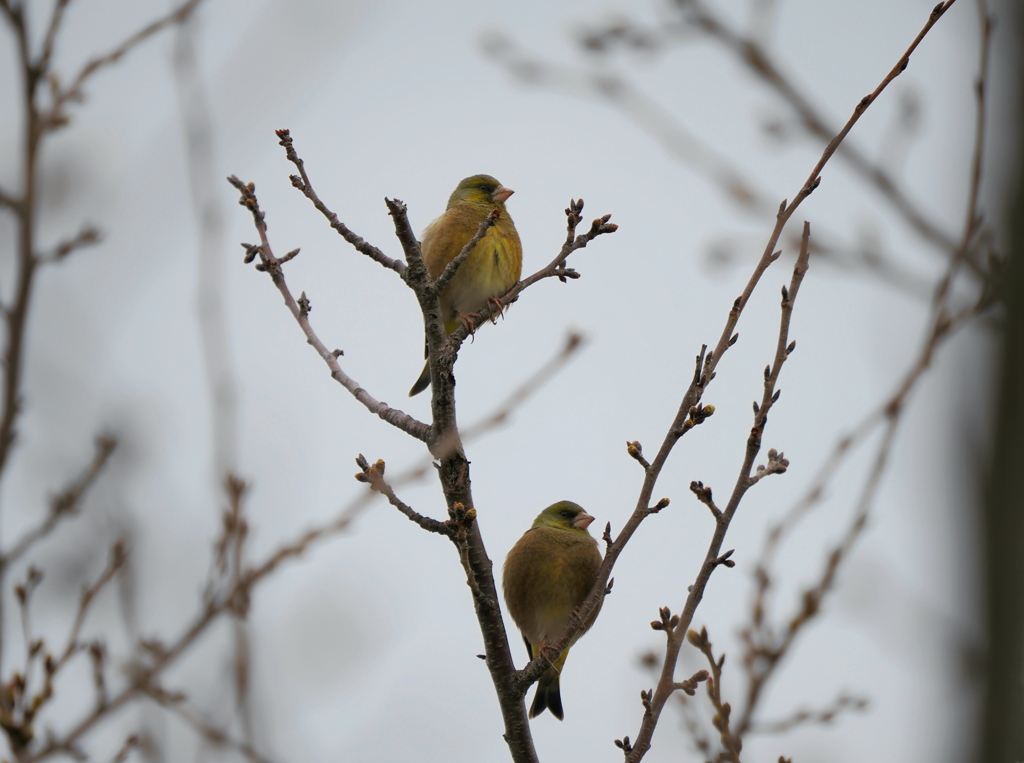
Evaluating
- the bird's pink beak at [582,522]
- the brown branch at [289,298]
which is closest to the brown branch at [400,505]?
the brown branch at [289,298]

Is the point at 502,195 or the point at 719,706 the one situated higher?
the point at 502,195

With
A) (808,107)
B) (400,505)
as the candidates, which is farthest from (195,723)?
(808,107)

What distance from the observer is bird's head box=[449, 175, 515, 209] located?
697cm

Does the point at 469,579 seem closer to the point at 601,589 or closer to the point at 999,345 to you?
the point at 601,589

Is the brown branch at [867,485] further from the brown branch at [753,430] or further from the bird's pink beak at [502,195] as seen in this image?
the bird's pink beak at [502,195]

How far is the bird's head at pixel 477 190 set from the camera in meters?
6.97

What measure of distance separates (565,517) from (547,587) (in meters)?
0.71

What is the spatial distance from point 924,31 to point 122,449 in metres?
3.38

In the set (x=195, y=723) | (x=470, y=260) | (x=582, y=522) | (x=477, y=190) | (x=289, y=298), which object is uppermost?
(x=477, y=190)

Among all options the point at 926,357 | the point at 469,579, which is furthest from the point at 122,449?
the point at 926,357

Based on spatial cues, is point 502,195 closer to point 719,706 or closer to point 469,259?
point 469,259

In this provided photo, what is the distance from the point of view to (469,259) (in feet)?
20.3

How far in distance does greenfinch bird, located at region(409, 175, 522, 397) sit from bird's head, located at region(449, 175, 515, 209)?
0.81ft

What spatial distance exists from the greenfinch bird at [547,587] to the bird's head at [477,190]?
222cm
